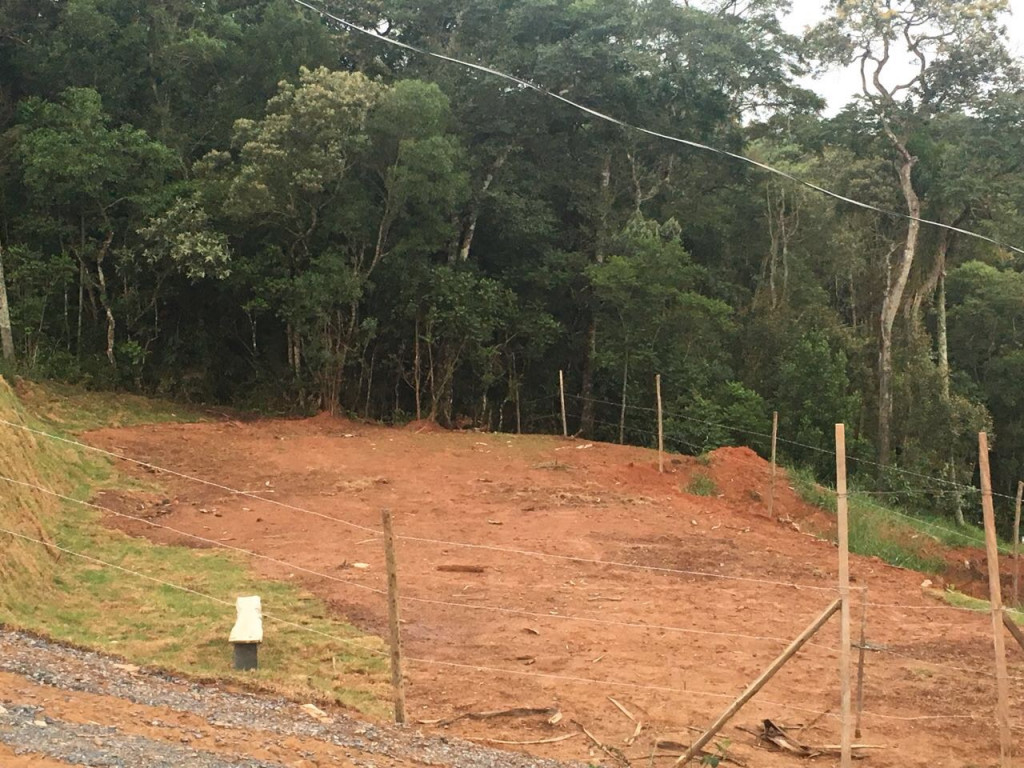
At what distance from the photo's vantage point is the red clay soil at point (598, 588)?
5.83 metres

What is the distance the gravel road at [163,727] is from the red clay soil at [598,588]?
63cm

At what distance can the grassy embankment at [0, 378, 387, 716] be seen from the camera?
19.6ft

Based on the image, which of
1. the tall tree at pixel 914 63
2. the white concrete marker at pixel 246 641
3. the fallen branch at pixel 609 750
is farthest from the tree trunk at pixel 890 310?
the white concrete marker at pixel 246 641

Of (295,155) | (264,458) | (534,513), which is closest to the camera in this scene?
(534,513)

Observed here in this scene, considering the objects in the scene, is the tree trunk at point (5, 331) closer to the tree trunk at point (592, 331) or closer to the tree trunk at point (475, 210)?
the tree trunk at point (475, 210)

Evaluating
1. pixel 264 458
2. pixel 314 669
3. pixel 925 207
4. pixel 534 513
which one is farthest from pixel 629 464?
pixel 925 207

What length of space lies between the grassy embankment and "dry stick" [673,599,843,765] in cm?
185

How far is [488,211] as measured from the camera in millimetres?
19734

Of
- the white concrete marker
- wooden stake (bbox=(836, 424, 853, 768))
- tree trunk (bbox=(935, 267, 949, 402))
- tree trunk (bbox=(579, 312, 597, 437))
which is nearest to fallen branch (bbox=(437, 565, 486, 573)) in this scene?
the white concrete marker

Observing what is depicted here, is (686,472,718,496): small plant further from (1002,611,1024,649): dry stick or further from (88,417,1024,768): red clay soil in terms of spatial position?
(1002,611,1024,649): dry stick

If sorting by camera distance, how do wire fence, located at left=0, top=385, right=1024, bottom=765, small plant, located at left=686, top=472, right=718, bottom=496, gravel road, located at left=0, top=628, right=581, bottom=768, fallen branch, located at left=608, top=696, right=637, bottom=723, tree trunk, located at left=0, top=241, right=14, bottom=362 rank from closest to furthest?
gravel road, located at left=0, top=628, right=581, bottom=768 < fallen branch, located at left=608, top=696, right=637, bottom=723 < wire fence, located at left=0, top=385, right=1024, bottom=765 < small plant, located at left=686, top=472, right=718, bottom=496 < tree trunk, located at left=0, top=241, right=14, bottom=362

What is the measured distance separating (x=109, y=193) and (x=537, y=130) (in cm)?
858

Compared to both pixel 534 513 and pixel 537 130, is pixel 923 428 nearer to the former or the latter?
pixel 537 130

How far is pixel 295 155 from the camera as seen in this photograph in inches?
643
